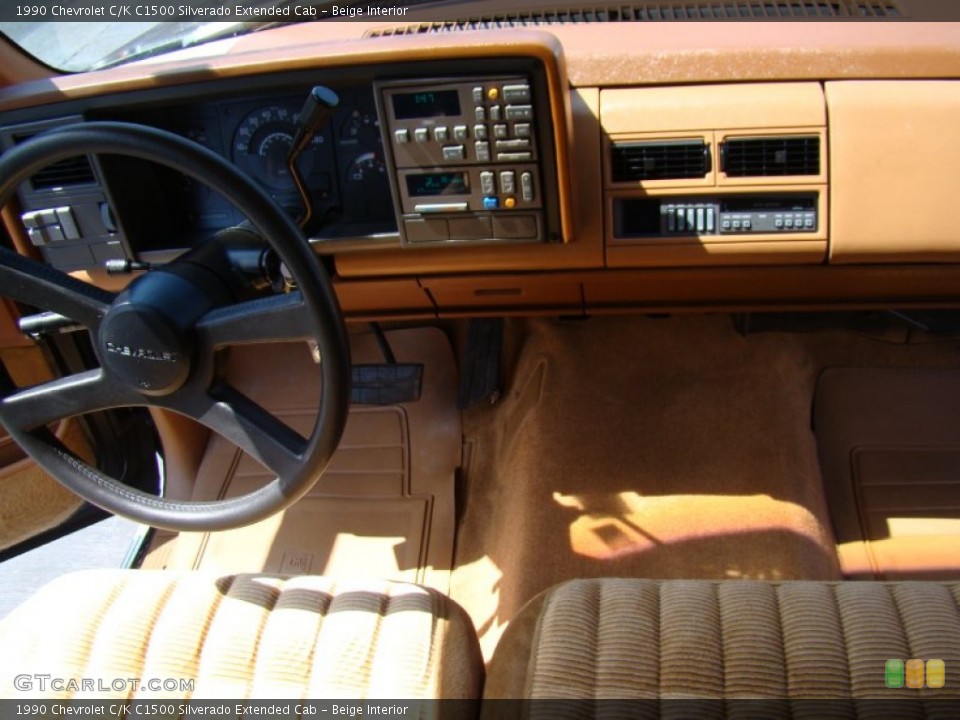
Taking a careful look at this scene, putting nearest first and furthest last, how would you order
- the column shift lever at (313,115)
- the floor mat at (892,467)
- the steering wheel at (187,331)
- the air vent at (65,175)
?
the steering wheel at (187,331), the column shift lever at (313,115), the air vent at (65,175), the floor mat at (892,467)

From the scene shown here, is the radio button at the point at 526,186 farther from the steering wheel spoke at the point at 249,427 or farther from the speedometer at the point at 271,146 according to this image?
the steering wheel spoke at the point at 249,427

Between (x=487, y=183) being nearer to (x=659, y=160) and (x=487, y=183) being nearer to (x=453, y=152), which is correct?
(x=453, y=152)

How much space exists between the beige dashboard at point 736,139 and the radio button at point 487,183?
4.9 inches

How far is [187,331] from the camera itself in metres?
1.35

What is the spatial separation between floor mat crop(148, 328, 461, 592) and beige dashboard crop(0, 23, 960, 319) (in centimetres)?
69

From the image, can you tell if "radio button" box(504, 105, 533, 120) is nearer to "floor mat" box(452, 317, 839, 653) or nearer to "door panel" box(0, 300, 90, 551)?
"floor mat" box(452, 317, 839, 653)

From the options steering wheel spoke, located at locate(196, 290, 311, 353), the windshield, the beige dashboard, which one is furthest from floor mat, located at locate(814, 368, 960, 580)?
the windshield

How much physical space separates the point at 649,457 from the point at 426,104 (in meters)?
1.07

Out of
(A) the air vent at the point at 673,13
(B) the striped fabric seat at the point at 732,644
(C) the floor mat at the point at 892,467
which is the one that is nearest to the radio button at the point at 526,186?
(A) the air vent at the point at 673,13

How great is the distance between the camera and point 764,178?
170 cm

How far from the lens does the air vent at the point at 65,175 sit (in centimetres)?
174

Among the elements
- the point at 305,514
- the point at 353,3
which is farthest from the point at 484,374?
the point at 353,3

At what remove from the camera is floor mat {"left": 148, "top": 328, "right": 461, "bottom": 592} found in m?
2.19

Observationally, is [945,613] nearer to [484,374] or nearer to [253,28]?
[484,374]
